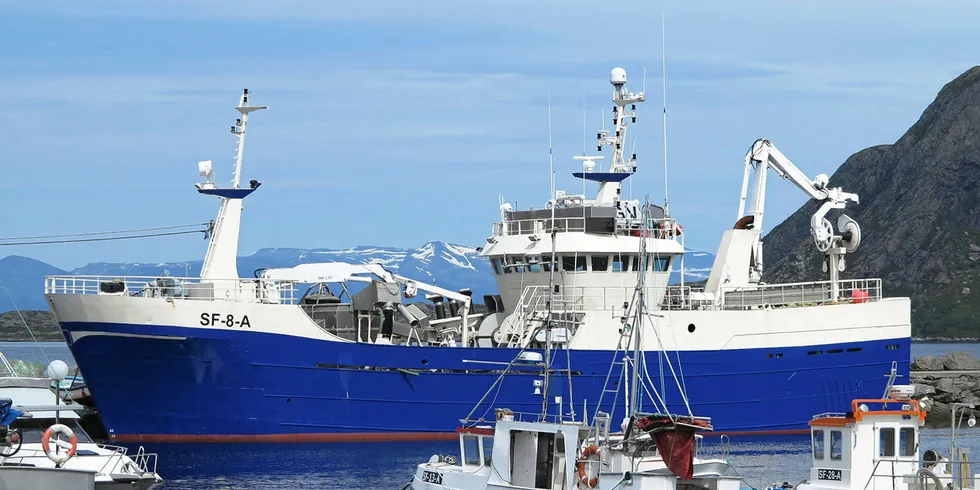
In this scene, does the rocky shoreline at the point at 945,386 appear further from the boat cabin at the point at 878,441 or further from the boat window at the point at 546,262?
the boat cabin at the point at 878,441

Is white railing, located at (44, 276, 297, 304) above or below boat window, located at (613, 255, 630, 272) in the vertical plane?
below

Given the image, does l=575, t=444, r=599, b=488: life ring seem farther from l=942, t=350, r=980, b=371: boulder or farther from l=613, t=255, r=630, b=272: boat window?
l=942, t=350, r=980, b=371: boulder

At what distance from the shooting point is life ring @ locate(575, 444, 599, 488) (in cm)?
2416

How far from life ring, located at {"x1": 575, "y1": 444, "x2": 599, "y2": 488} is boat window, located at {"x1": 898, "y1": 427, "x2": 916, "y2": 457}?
478 centimetres

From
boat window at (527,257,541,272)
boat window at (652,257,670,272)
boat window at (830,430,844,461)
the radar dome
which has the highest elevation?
the radar dome

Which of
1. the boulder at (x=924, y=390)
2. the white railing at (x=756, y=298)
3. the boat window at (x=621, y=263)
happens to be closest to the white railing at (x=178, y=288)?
the boat window at (x=621, y=263)

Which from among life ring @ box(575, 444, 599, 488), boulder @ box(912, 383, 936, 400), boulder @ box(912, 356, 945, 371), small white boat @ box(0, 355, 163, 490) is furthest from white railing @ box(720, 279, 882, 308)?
boulder @ box(912, 356, 945, 371)

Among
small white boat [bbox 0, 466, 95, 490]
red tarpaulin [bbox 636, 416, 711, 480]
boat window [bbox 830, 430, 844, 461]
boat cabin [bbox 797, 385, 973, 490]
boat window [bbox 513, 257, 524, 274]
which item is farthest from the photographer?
boat window [bbox 513, 257, 524, 274]

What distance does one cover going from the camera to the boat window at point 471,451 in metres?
26.3

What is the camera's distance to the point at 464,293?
43.9 m

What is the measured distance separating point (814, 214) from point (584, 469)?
21.4 m

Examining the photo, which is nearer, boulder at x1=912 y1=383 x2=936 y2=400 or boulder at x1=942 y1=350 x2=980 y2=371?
boulder at x1=912 y1=383 x2=936 y2=400

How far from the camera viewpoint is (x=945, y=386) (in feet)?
184

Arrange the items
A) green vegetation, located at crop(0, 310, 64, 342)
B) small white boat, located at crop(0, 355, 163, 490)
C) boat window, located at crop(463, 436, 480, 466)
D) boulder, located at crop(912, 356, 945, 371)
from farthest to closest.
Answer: green vegetation, located at crop(0, 310, 64, 342) → boulder, located at crop(912, 356, 945, 371) → boat window, located at crop(463, 436, 480, 466) → small white boat, located at crop(0, 355, 163, 490)
